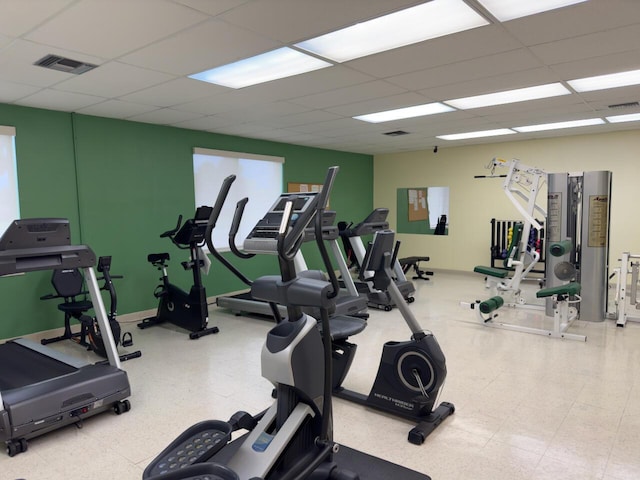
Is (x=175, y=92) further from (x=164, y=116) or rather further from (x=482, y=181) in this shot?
(x=482, y=181)

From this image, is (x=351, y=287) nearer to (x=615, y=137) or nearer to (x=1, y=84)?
(x=1, y=84)

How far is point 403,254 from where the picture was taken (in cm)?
934

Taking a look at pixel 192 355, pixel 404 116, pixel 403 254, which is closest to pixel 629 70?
pixel 404 116

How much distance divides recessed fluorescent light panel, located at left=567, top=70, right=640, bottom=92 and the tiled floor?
2474 mm

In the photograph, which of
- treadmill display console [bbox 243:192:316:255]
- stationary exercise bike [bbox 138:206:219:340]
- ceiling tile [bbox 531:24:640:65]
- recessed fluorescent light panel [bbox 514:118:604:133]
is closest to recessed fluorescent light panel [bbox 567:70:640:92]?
ceiling tile [bbox 531:24:640:65]

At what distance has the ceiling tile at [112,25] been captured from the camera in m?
2.24

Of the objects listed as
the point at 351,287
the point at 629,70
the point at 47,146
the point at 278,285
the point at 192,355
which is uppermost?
the point at 629,70

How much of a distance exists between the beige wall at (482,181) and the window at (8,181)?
6.76 metres

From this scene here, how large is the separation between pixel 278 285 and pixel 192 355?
2.66 m

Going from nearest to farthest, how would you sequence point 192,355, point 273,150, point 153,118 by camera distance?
point 192,355
point 153,118
point 273,150

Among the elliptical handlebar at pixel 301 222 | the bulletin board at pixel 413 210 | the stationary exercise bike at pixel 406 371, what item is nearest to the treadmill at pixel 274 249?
the elliptical handlebar at pixel 301 222

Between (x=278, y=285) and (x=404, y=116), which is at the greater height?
(x=404, y=116)

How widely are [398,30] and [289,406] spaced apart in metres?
2.27

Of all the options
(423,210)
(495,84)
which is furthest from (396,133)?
(423,210)
